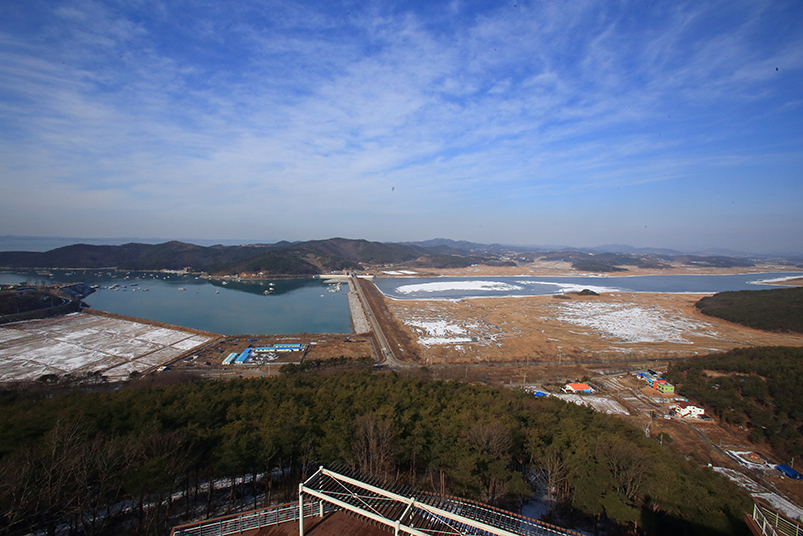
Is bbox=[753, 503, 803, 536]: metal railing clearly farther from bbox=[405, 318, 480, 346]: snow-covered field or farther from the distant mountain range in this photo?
the distant mountain range

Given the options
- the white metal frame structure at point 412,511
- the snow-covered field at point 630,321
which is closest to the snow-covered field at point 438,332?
the snow-covered field at point 630,321

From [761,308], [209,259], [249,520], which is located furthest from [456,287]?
[209,259]

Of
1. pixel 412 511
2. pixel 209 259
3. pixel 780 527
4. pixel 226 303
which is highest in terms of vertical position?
pixel 209 259

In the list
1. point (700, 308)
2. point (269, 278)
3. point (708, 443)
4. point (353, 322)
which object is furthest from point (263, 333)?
point (700, 308)

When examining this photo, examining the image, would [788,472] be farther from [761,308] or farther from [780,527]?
[761,308]

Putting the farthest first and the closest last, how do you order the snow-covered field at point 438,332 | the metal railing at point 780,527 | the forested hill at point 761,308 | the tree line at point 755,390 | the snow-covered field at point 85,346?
the forested hill at point 761,308 < the snow-covered field at point 438,332 < the snow-covered field at point 85,346 < the tree line at point 755,390 < the metal railing at point 780,527

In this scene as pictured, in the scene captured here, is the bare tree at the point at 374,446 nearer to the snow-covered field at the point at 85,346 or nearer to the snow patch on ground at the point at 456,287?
the snow-covered field at the point at 85,346
